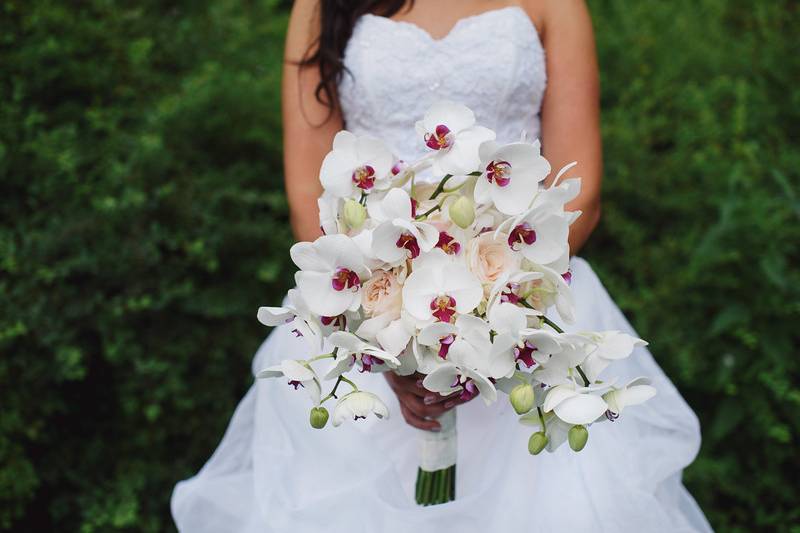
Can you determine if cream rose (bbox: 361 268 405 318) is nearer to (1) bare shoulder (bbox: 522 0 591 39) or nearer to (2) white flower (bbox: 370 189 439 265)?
(2) white flower (bbox: 370 189 439 265)

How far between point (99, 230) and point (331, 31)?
3.33 ft

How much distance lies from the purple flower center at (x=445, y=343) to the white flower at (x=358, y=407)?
0.13 metres

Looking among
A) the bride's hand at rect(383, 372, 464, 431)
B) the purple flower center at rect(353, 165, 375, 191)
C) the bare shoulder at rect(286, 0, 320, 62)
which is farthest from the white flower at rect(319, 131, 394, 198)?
the bare shoulder at rect(286, 0, 320, 62)

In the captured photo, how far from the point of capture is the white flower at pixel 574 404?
38.8 inches

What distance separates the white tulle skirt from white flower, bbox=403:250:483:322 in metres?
0.48

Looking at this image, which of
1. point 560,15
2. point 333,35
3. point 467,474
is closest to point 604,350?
point 467,474

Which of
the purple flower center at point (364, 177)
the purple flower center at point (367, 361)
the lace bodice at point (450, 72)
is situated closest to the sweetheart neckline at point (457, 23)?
the lace bodice at point (450, 72)

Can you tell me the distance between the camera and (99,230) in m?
2.23

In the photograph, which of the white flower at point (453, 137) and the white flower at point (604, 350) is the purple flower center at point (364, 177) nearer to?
the white flower at point (453, 137)

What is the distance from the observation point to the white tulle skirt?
137 centimetres

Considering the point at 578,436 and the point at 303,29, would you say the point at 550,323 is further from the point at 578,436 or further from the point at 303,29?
the point at 303,29

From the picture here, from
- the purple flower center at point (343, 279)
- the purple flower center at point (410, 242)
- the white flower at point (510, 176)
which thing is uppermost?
the white flower at point (510, 176)

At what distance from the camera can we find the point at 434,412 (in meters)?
1.31

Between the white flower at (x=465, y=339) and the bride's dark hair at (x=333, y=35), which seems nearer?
the white flower at (x=465, y=339)
